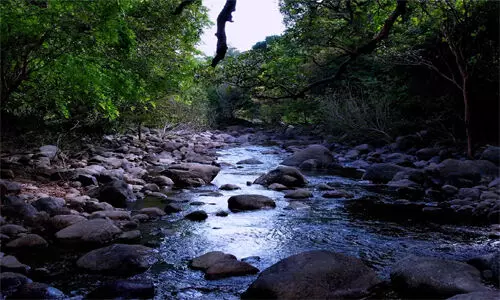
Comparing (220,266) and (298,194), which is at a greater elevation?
(298,194)

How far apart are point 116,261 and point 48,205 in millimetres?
2979

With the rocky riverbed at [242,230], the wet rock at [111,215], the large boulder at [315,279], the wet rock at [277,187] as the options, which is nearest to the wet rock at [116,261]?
the rocky riverbed at [242,230]

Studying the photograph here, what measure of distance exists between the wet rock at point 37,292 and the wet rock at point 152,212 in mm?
3625

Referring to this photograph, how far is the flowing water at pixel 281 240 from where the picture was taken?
17.4ft

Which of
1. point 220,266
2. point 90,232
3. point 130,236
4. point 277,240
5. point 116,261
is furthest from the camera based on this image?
point 277,240

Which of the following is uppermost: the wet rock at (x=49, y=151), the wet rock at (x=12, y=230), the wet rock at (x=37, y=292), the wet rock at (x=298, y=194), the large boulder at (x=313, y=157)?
the wet rock at (x=49, y=151)

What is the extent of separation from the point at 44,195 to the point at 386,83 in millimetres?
16572

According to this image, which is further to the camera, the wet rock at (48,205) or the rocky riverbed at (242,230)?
the wet rock at (48,205)

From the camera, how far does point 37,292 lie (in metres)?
4.60

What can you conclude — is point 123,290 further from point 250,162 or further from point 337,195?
point 250,162

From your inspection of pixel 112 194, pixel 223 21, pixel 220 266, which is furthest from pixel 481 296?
pixel 112 194

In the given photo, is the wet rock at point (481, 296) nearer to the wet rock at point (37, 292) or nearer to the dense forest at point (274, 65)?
the dense forest at point (274, 65)

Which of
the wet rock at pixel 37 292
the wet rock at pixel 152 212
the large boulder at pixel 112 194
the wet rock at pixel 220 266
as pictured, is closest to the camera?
the wet rock at pixel 37 292

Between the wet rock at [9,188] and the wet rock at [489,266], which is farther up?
the wet rock at [9,188]
